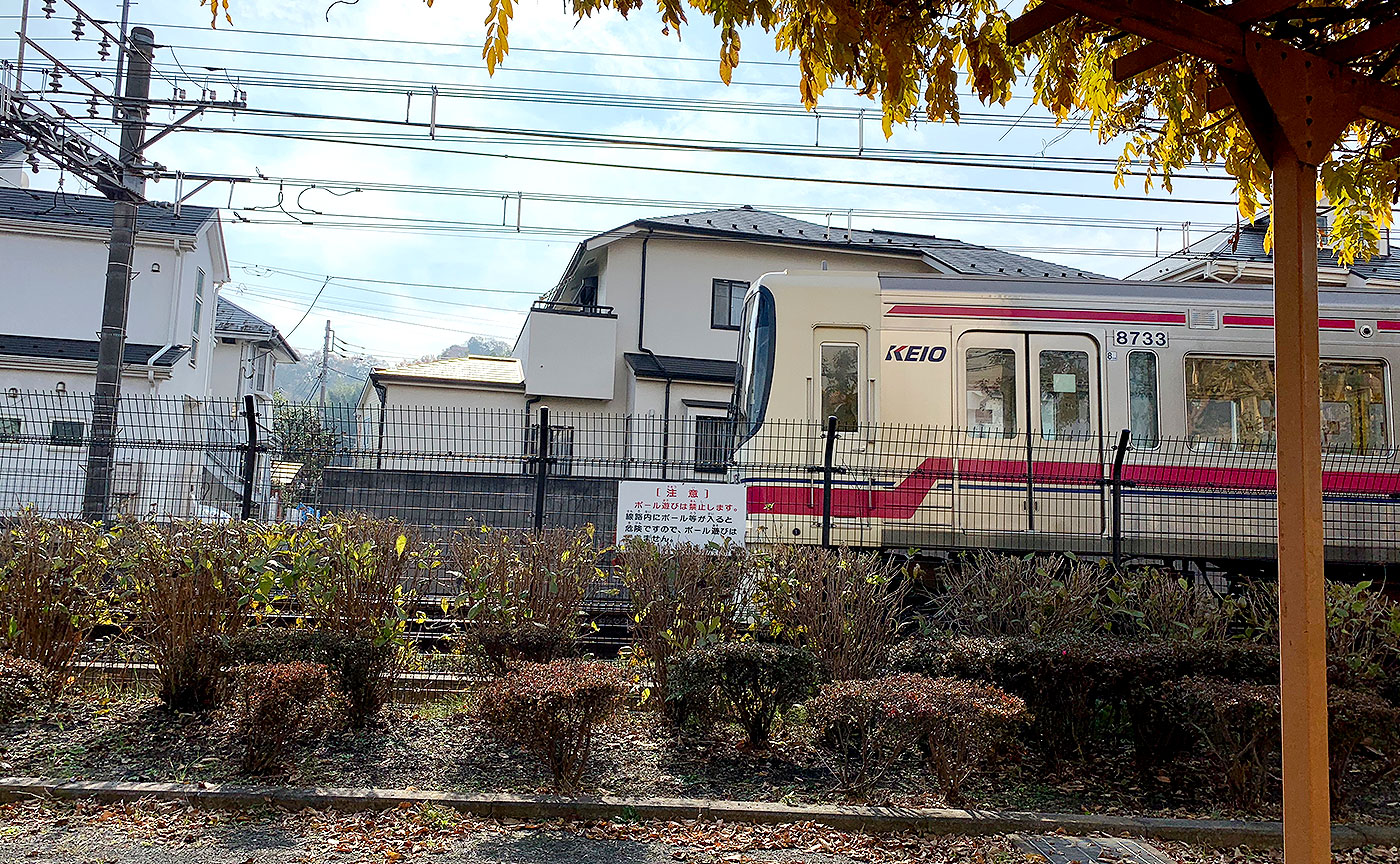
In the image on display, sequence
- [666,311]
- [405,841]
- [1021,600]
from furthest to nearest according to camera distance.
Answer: [666,311], [1021,600], [405,841]

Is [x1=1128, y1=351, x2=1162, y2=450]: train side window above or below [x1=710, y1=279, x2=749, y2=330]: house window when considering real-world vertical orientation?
below

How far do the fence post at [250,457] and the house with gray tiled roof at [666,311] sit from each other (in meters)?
12.9

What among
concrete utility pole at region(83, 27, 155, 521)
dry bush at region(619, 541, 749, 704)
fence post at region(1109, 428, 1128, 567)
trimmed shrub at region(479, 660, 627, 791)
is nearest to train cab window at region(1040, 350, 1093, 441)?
fence post at region(1109, 428, 1128, 567)

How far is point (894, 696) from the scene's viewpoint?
17.9ft

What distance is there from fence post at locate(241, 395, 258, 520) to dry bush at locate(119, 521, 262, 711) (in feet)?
6.78

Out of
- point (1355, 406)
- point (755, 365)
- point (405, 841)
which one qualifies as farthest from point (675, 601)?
point (1355, 406)

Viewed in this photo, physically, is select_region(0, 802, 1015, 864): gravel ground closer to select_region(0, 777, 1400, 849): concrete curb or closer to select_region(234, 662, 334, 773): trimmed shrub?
select_region(0, 777, 1400, 849): concrete curb

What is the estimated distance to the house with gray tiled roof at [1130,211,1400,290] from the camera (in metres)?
18.2

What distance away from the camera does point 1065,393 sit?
10352 mm

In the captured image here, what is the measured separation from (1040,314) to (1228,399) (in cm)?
210

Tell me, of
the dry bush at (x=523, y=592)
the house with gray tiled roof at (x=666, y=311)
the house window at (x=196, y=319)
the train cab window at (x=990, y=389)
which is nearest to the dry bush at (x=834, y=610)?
the dry bush at (x=523, y=592)

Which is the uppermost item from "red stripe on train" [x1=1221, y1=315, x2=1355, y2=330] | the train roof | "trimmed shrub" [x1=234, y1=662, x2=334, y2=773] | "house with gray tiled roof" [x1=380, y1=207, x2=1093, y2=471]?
"house with gray tiled roof" [x1=380, y1=207, x2=1093, y2=471]

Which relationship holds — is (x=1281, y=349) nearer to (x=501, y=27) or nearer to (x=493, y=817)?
(x=501, y=27)

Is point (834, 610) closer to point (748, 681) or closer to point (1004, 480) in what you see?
point (748, 681)
